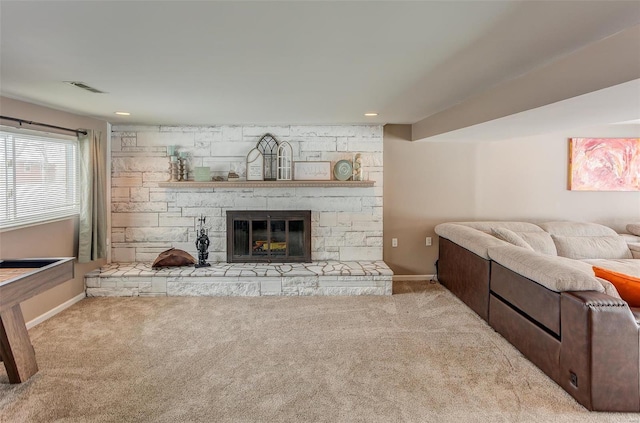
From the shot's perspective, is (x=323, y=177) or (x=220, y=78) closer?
(x=220, y=78)

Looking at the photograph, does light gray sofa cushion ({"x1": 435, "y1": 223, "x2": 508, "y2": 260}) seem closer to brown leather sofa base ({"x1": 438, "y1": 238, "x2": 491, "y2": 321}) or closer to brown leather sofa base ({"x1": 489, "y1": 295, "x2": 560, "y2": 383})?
brown leather sofa base ({"x1": 438, "y1": 238, "x2": 491, "y2": 321})

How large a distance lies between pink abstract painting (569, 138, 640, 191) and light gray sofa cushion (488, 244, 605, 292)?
7.81 feet

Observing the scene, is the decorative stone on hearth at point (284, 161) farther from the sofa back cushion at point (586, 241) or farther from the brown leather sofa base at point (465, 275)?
the sofa back cushion at point (586, 241)

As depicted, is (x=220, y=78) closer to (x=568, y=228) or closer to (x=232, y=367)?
(x=232, y=367)

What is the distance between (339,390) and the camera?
8.48ft

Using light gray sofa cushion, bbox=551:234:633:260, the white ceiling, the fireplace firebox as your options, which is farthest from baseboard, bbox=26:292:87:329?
light gray sofa cushion, bbox=551:234:633:260

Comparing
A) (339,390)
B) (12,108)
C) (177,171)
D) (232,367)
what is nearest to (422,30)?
(339,390)

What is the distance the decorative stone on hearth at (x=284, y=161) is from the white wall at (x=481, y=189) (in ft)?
4.48

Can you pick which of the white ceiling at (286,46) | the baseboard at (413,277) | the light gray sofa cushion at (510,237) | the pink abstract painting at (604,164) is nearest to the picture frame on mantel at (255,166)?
the white ceiling at (286,46)

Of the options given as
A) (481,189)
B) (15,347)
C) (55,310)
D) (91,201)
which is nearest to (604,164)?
(481,189)

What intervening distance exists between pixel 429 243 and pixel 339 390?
Result: 129 inches

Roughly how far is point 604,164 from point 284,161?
4570mm

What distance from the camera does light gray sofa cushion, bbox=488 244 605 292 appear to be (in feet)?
8.45

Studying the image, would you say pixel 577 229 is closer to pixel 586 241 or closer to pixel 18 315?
pixel 586 241
